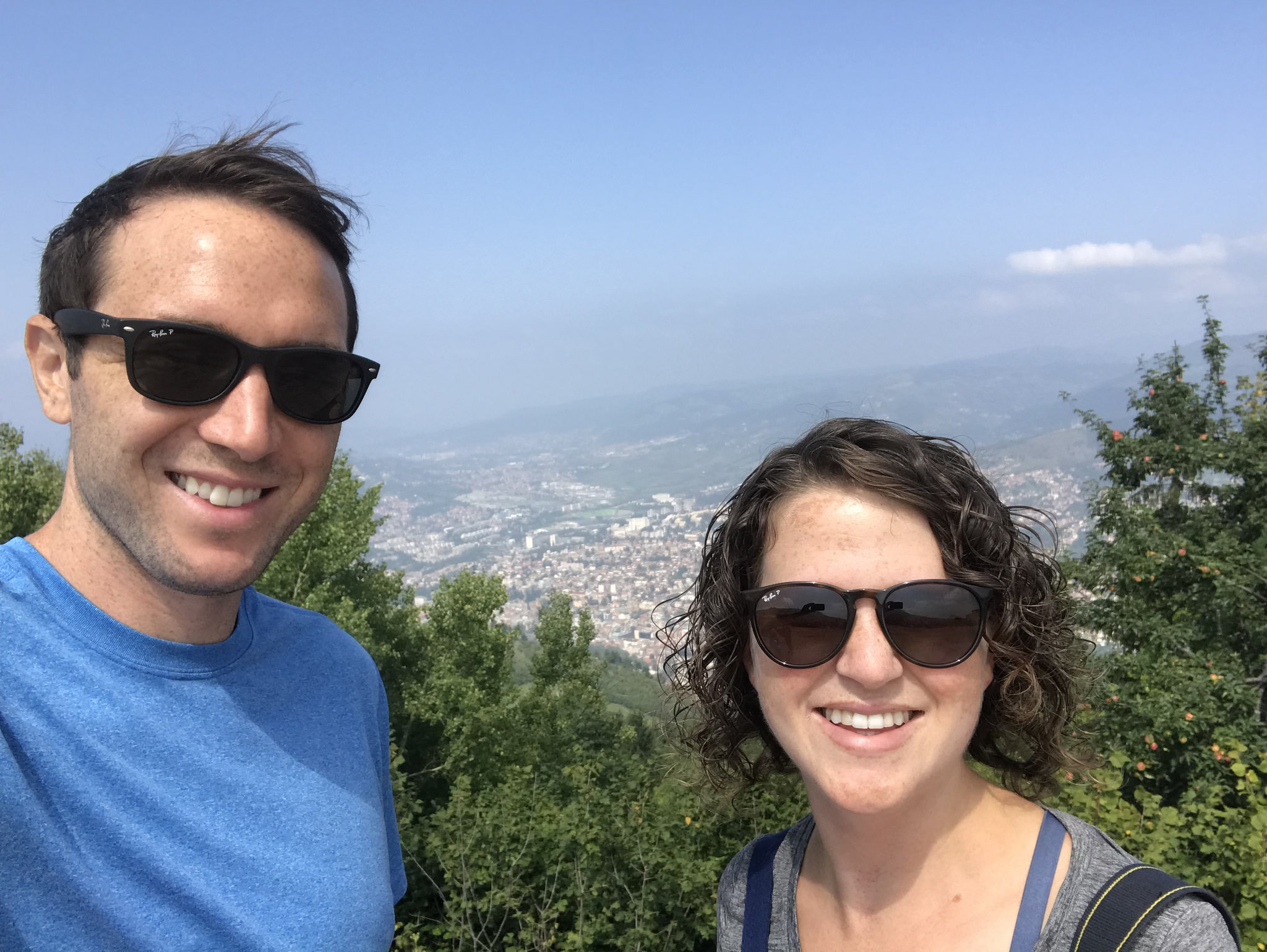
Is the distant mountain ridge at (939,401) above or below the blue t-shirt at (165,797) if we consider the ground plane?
below

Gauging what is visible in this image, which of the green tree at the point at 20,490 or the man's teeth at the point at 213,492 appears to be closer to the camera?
the man's teeth at the point at 213,492

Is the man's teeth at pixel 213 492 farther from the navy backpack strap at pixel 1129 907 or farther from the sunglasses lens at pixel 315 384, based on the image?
the navy backpack strap at pixel 1129 907

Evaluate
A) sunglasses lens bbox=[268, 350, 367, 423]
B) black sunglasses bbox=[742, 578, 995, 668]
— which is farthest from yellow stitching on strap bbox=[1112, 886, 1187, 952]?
sunglasses lens bbox=[268, 350, 367, 423]

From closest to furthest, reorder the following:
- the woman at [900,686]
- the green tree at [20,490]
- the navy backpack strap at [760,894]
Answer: the woman at [900,686] → the navy backpack strap at [760,894] → the green tree at [20,490]

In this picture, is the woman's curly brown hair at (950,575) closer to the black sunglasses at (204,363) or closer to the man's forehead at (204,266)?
the black sunglasses at (204,363)

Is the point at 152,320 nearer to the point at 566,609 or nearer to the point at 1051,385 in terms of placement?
the point at 566,609

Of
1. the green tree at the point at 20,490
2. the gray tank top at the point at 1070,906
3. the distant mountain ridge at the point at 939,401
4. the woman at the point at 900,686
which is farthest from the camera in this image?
the distant mountain ridge at the point at 939,401

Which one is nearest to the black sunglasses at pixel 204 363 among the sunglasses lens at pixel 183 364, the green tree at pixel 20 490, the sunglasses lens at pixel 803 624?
the sunglasses lens at pixel 183 364

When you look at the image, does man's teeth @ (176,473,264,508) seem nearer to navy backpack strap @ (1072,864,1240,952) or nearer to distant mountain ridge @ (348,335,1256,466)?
navy backpack strap @ (1072,864,1240,952)

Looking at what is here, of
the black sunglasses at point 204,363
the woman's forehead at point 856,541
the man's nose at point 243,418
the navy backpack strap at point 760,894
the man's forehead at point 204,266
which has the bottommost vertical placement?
the navy backpack strap at point 760,894
